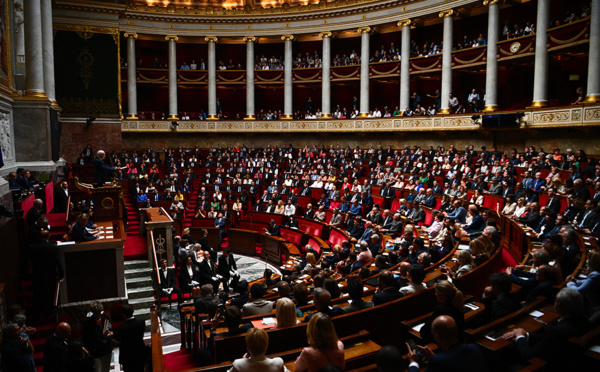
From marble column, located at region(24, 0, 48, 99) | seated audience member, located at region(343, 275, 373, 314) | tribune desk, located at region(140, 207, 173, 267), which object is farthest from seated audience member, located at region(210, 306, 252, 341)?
marble column, located at region(24, 0, 48, 99)

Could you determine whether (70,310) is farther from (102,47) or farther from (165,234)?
(102,47)

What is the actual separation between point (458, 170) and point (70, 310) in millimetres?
13651

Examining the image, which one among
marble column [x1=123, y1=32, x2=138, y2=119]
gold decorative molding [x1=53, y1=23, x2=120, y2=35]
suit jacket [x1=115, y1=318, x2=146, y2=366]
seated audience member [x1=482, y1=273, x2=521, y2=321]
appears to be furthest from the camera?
marble column [x1=123, y1=32, x2=138, y2=119]

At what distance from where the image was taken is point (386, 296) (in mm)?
5121

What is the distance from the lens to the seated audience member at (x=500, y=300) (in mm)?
4578

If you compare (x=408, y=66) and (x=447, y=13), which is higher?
(x=447, y=13)

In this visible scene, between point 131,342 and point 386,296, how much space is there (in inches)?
131

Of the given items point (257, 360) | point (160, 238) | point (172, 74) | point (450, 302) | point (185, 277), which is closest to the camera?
point (257, 360)

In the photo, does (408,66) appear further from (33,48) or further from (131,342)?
(131,342)

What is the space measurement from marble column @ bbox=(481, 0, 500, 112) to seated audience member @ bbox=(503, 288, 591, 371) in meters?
18.4

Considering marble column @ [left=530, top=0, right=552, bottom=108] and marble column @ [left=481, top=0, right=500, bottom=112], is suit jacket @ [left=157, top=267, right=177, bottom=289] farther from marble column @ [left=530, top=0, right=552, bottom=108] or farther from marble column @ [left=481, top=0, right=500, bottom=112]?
marble column @ [left=481, top=0, right=500, bottom=112]

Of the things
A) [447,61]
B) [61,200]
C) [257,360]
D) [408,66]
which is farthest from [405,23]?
[257,360]

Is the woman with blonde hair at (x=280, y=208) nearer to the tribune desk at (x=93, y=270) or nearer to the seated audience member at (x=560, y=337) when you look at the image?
the tribune desk at (x=93, y=270)

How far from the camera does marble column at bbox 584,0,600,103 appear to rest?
1542 centimetres
